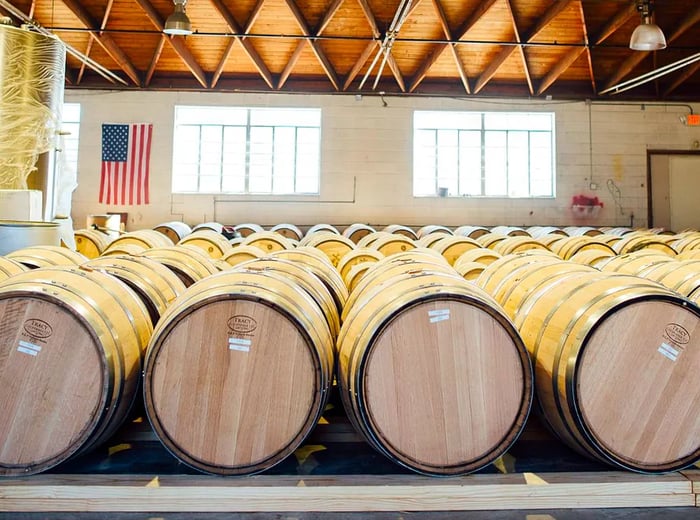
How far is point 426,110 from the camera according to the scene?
49.9 ft

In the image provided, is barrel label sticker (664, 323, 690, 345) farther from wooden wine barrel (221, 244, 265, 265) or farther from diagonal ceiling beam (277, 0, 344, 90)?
diagonal ceiling beam (277, 0, 344, 90)

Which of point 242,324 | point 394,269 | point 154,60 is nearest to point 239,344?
point 242,324

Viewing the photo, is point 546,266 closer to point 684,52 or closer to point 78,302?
point 78,302

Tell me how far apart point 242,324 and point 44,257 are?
2.53 meters

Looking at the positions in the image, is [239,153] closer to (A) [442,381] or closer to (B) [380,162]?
(B) [380,162]

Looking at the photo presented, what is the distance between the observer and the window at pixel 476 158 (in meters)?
15.3

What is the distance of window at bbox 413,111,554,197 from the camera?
603 inches

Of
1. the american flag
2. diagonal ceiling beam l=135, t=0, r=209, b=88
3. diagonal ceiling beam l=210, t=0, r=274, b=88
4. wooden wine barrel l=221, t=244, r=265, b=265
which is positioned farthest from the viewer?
the american flag

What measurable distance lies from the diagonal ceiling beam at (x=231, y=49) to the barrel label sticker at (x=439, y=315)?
36.6 feet

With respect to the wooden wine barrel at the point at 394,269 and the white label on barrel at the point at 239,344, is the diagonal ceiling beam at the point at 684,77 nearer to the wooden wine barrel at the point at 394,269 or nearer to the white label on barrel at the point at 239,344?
the wooden wine barrel at the point at 394,269

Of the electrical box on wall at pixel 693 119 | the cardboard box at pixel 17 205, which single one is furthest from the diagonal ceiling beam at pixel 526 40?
the cardboard box at pixel 17 205

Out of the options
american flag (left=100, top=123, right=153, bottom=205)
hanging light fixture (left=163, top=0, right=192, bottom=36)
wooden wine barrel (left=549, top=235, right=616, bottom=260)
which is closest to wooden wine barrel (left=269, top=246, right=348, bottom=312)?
wooden wine barrel (left=549, top=235, right=616, bottom=260)

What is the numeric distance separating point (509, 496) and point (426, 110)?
13987 mm

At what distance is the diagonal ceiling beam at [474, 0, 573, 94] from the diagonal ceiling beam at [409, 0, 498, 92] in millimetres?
1309
